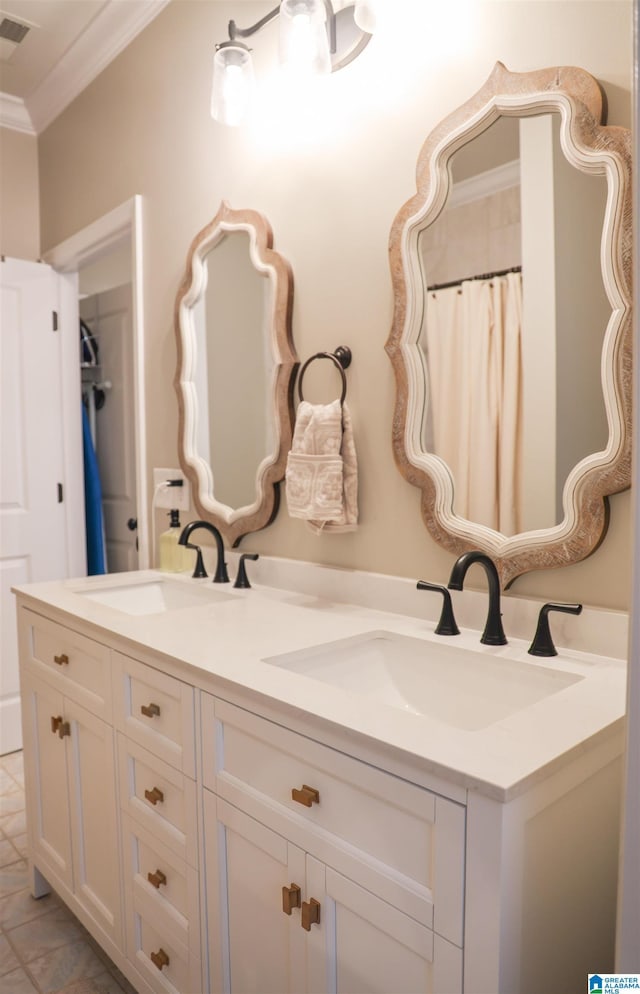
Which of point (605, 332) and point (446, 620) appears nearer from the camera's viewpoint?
point (605, 332)

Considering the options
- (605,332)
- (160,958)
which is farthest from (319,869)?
(605,332)

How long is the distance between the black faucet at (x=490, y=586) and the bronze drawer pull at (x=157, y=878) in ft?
2.58

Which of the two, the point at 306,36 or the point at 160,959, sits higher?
the point at 306,36

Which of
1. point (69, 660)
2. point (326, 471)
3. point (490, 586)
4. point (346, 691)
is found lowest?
point (69, 660)

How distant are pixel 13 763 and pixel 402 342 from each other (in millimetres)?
2472

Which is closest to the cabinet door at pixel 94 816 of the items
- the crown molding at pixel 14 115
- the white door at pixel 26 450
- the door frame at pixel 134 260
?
the door frame at pixel 134 260

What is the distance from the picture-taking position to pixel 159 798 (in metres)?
1.35

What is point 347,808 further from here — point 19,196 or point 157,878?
point 19,196

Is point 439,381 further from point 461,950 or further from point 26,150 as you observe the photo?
point 26,150

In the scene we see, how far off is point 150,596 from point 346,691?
1.04 metres

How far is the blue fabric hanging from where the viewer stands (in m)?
3.29

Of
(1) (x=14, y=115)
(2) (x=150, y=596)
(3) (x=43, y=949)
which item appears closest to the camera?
A: (3) (x=43, y=949)

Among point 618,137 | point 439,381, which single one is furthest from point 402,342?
point 618,137

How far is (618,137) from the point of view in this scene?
1138mm
